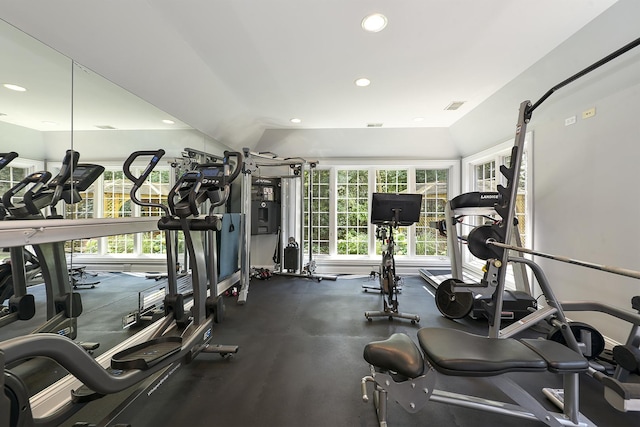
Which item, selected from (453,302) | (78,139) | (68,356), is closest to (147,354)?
(68,356)

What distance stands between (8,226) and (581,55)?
415cm

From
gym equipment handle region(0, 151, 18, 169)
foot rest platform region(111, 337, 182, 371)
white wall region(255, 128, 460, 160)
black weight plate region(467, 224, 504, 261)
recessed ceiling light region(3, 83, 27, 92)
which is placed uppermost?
white wall region(255, 128, 460, 160)

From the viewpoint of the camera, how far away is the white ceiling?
1824 millimetres

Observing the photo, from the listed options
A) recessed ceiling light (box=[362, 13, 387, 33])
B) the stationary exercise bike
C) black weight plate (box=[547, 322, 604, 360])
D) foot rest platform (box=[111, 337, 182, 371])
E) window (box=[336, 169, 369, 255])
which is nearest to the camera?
foot rest platform (box=[111, 337, 182, 371])

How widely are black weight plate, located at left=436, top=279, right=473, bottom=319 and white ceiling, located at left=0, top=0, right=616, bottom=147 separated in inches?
96.4

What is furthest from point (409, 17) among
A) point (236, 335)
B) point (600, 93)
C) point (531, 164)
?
point (236, 335)

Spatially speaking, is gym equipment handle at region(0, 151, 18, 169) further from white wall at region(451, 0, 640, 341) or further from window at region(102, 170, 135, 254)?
white wall at region(451, 0, 640, 341)

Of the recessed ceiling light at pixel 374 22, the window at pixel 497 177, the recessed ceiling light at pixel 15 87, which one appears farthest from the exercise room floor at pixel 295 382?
the recessed ceiling light at pixel 374 22

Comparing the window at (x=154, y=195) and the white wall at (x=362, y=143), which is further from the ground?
the white wall at (x=362, y=143)

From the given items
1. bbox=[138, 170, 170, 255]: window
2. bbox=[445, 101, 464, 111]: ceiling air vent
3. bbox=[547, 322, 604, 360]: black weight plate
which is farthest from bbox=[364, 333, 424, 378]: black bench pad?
A: bbox=[445, 101, 464, 111]: ceiling air vent

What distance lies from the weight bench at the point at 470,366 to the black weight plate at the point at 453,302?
5.02ft

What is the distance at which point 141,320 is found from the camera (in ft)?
9.04

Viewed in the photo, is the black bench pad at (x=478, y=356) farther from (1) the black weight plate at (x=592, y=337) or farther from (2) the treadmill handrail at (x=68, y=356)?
(2) the treadmill handrail at (x=68, y=356)

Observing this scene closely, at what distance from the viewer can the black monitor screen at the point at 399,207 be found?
3.44 meters
